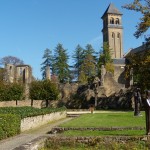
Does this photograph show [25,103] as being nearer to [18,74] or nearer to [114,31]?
[18,74]

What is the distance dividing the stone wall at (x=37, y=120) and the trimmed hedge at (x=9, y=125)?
154cm

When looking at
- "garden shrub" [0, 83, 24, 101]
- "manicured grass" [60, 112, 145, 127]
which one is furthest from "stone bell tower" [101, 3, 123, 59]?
"manicured grass" [60, 112, 145, 127]

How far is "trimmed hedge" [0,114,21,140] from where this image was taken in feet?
49.7

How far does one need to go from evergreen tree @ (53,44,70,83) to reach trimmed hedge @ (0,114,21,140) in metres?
57.5

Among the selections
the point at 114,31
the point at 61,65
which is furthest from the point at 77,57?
the point at 114,31

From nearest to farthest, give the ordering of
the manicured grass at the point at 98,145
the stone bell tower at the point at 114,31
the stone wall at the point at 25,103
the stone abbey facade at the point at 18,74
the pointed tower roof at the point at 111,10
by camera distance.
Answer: the manicured grass at the point at 98,145, the stone wall at the point at 25,103, the stone abbey facade at the point at 18,74, the stone bell tower at the point at 114,31, the pointed tower roof at the point at 111,10

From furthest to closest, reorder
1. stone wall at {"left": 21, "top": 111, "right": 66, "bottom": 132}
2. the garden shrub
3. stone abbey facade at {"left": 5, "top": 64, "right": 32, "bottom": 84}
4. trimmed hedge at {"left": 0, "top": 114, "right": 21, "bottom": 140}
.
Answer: stone abbey facade at {"left": 5, "top": 64, "right": 32, "bottom": 84}
the garden shrub
stone wall at {"left": 21, "top": 111, "right": 66, "bottom": 132}
trimmed hedge at {"left": 0, "top": 114, "right": 21, "bottom": 140}

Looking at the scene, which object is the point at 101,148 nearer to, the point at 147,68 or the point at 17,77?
the point at 147,68

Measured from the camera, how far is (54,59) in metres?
80.8

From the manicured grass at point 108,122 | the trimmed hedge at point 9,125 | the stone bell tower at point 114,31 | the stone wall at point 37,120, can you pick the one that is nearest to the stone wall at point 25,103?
the stone wall at point 37,120

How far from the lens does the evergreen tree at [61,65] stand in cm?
7656

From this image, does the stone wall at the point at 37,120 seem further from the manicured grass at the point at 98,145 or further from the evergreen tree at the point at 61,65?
the evergreen tree at the point at 61,65

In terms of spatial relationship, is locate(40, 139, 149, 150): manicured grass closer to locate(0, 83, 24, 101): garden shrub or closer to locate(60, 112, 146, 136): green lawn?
locate(60, 112, 146, 136): green lawn

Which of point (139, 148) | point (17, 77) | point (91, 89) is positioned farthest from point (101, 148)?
point (17, 77)
